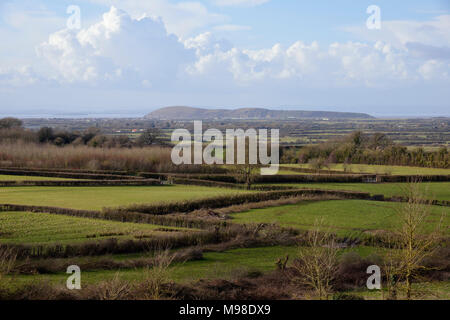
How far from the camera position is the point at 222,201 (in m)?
36.8

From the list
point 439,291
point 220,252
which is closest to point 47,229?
point 220,252

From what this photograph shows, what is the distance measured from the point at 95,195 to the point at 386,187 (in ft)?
100

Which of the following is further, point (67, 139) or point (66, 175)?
point (67, 139)

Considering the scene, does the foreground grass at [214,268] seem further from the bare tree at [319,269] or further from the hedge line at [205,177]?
the hedge line at [205,177]

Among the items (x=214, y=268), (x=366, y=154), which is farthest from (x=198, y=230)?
(x=366, y=154)

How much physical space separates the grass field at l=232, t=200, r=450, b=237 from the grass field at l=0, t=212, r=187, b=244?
789 centimetres

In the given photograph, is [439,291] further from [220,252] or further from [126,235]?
[126,235]

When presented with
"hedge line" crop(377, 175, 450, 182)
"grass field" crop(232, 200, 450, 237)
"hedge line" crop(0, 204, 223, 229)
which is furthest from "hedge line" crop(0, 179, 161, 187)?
"hedge line" crop(377, 175, 450, 182)

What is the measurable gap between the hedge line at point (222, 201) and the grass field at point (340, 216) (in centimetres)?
283

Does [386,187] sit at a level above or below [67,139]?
below

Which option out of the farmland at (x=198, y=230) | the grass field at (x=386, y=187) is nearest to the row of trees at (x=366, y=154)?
the farmland at (x=198, y=230)

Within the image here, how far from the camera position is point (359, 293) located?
15578mm

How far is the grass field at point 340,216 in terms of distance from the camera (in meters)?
28.9

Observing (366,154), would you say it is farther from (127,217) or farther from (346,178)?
(127,217)
